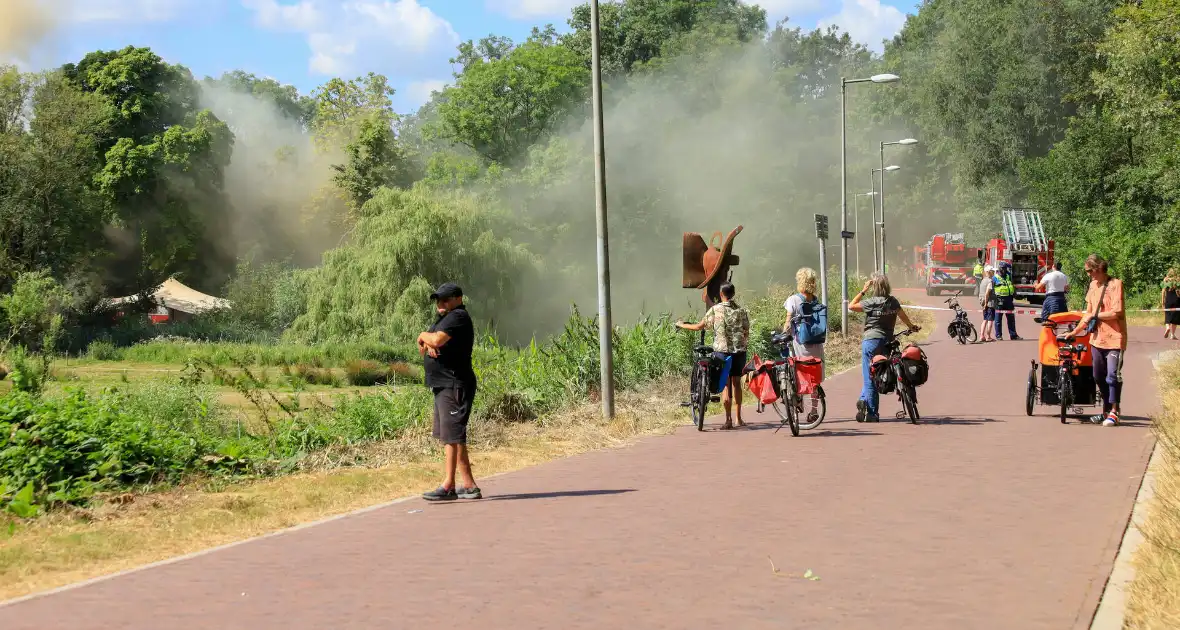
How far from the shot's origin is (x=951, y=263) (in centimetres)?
6259

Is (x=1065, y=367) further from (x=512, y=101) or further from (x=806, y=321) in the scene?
(x=512, y=101)

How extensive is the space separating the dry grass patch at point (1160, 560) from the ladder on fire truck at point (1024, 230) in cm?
4177

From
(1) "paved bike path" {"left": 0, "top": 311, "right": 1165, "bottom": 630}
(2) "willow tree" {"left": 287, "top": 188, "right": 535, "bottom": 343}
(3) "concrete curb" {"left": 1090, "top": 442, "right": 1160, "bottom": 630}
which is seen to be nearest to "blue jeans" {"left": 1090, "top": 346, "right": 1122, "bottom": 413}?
(1) "paved bike path" {"left": 0, "top": 311, "right": 1165, "bottom": 630}

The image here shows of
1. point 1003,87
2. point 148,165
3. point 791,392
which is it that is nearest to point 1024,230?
point 1003,87

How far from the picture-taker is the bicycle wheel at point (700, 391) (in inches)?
584

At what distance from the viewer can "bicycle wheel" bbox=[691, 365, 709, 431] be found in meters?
14.8

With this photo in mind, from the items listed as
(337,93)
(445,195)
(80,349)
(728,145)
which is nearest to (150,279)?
(80,349)

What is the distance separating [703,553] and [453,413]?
2.94 m

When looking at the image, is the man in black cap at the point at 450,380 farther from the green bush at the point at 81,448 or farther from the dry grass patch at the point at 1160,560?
the dry grass patch at the point at 1160,560

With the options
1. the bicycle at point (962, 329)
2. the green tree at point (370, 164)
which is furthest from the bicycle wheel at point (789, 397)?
the green tree at point (370, 164)

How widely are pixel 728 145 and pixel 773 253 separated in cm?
656

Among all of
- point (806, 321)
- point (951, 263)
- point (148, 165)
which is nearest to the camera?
point (806, 321)

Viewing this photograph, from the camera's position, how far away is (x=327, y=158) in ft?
262

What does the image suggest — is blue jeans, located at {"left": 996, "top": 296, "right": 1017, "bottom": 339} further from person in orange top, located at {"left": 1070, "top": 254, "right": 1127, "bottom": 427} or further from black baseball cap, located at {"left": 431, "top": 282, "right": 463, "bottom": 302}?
black baseball cap, located at {"left": 431, "top": 282, "right": 463, "bottom": 302}
